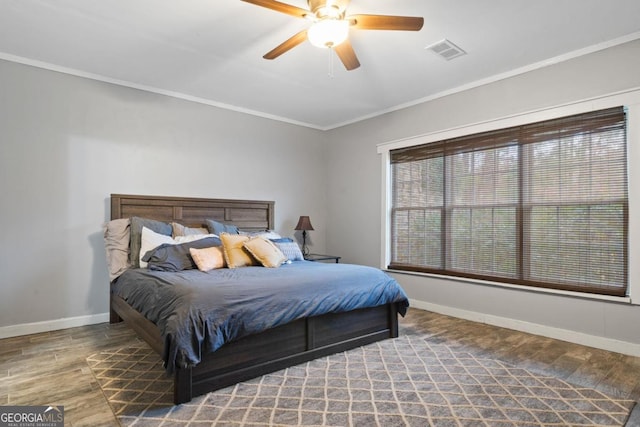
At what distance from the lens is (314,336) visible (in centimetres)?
288

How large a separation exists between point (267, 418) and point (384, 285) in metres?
1.62

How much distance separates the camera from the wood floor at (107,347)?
2242mm

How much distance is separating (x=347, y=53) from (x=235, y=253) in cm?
209

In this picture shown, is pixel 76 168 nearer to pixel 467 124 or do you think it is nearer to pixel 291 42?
pixel 291 42

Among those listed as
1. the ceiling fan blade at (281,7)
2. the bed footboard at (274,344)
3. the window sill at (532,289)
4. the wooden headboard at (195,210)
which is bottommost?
the bed footboard at (274,344)

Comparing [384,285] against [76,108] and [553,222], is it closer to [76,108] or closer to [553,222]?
[553,222]

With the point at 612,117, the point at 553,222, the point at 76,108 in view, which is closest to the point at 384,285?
the point at 553,222

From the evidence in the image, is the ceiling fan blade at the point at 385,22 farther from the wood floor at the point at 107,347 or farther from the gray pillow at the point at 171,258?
the wood floor at the point at 107,347

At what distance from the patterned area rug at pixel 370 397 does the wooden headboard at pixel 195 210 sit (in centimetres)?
170

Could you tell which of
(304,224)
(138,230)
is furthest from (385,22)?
(304,224)

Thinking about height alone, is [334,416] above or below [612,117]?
below

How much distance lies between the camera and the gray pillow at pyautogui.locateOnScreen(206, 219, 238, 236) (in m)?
4.24

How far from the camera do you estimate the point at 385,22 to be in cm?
238

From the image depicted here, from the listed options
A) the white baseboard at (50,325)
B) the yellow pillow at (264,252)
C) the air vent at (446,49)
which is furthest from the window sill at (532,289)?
the white baseboard at (50,325)
